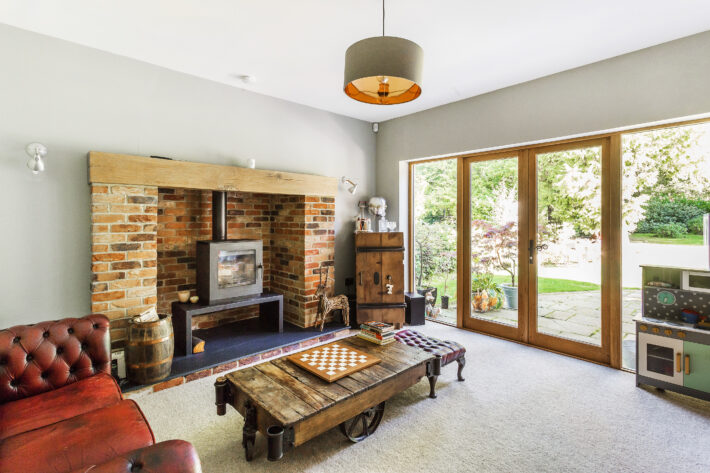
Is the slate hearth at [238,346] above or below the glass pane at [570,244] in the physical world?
below

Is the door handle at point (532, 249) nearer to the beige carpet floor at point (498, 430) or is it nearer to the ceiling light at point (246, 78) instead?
the beige carpet floor at point (498, 430)

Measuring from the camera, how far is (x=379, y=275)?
166 inches

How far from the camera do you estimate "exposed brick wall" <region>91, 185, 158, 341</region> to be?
278cm

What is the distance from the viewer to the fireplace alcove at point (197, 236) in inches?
112

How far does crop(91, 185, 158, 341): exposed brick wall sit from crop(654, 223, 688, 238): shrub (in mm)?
4389

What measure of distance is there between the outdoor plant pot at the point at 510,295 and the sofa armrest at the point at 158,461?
3570 millimetres

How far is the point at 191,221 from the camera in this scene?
376 centimetres

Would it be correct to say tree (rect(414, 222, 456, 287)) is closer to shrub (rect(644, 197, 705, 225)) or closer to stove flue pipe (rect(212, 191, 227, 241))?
shrub (rect(644, 197, 705, 225))

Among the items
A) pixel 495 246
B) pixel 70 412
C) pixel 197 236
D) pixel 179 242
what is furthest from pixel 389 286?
pixel 70 412

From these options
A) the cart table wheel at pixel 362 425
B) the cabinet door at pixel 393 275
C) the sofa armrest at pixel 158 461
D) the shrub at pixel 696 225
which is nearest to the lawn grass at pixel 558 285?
the shrub at pixel 696 225

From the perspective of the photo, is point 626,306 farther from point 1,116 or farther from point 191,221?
point 1,116

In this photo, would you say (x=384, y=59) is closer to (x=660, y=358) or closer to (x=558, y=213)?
(x=558, y=213)

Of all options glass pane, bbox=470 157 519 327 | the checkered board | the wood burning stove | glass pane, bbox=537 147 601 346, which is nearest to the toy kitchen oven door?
glass pane, bbox=537 147 601 346

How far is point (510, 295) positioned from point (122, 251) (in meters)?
3.86
